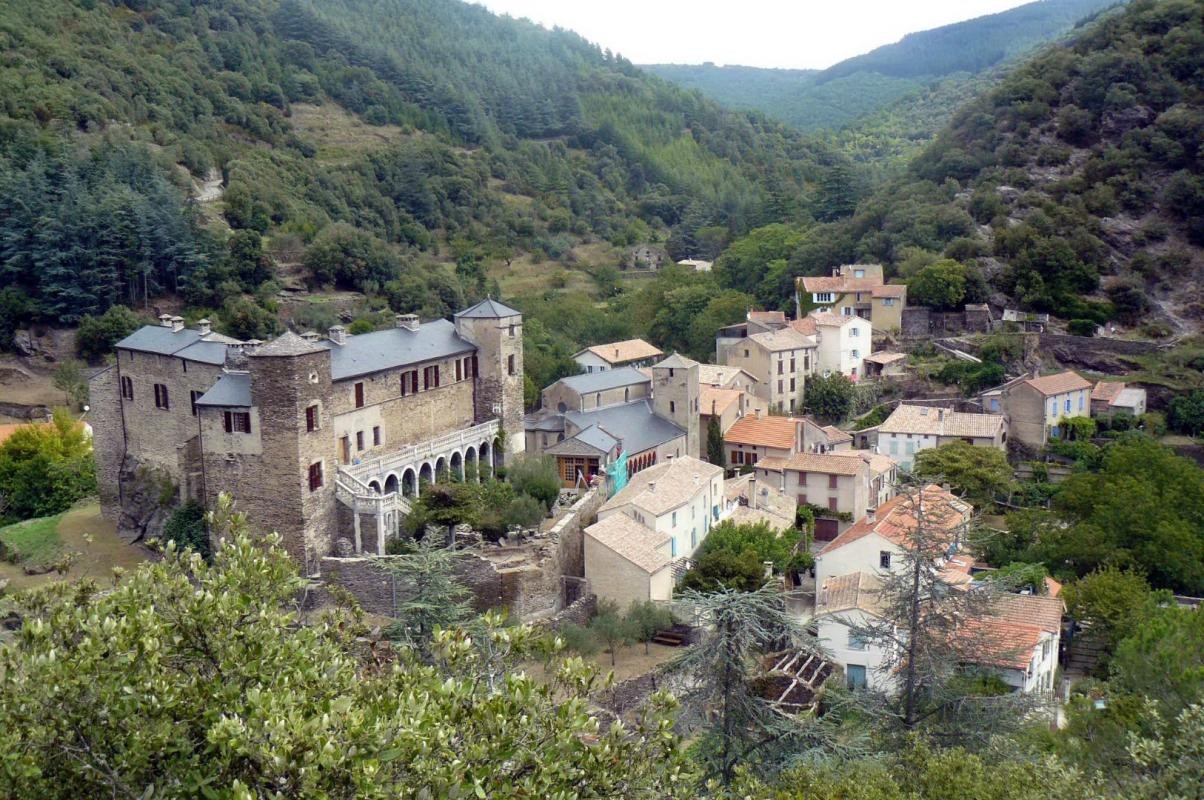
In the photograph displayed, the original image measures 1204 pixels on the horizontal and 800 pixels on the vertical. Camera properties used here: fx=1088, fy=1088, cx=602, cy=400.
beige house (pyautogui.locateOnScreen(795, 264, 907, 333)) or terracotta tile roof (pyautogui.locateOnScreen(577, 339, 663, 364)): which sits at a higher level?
beige house (pyautogui.locateOnScreen(795, 264, 907, 333))

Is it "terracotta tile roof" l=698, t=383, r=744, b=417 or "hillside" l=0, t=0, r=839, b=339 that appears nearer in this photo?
"terracotta tile roof" l=698, t=383, r=744, b=417

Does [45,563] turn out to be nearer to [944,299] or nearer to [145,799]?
[145,799]

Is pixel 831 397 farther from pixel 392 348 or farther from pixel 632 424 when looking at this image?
pixel 392 348

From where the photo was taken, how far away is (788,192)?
90.3 m

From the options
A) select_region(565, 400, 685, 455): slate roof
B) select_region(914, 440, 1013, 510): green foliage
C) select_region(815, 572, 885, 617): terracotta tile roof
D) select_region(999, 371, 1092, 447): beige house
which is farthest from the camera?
select_region(999, 371, 1092, 447): beige house

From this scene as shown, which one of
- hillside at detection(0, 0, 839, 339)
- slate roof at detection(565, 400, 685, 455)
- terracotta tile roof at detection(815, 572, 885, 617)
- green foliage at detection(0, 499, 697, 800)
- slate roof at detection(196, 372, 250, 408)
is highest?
hillside at detection(0, 0, 839, 339)

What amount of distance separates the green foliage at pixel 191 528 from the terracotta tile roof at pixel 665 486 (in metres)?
12.4

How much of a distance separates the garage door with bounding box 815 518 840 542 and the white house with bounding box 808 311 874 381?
13.9 meters

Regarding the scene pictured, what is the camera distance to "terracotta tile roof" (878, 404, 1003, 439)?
4581cm

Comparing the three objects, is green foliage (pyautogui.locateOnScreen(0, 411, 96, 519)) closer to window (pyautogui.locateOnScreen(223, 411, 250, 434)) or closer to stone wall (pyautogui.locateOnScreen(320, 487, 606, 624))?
window (pyautogui.locateOnScreen(223, 411, 250, 434))

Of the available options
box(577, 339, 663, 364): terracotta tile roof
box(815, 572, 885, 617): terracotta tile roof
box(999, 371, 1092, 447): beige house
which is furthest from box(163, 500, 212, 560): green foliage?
box(999, 371, 1092, 447): beige house

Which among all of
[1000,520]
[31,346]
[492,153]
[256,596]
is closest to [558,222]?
[492,153]

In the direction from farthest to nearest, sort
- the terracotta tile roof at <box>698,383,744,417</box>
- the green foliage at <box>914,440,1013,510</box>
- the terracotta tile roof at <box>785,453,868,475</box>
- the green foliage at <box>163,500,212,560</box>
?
1. the terracotta tile roof at <box>698,383,744,417</box>
2. the terracotta tile roof at <box>785,453,868,475</box>
3. the green foliage at <box>914,440,1013,510</box>
4. the green foliage at <box>163,500,212,560</box>

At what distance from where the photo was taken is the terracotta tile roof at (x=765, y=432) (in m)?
45.1
